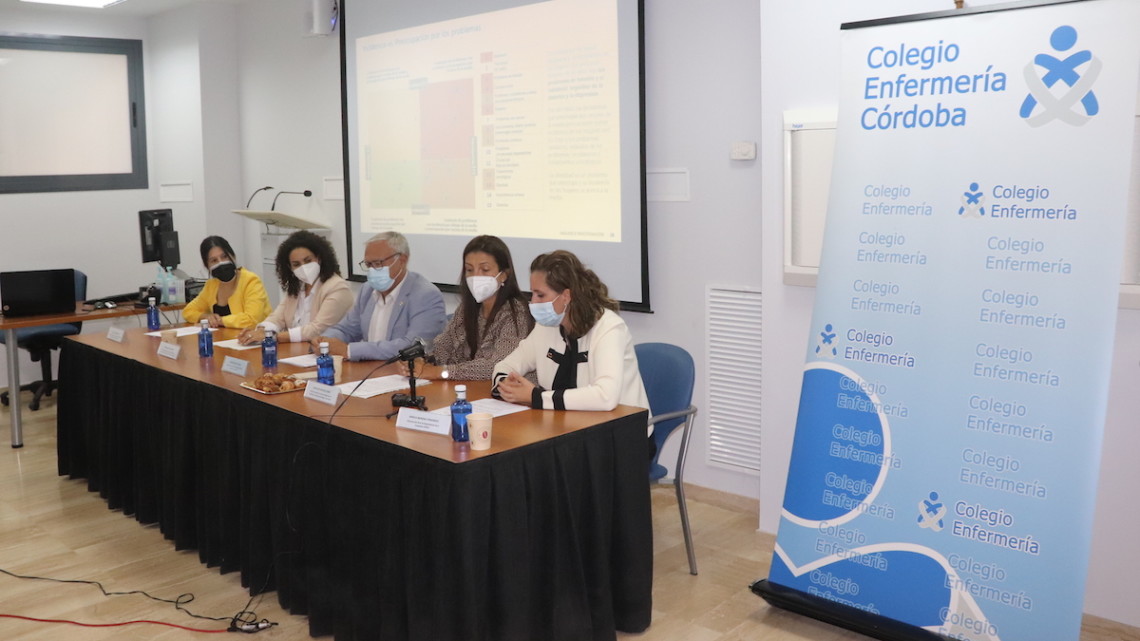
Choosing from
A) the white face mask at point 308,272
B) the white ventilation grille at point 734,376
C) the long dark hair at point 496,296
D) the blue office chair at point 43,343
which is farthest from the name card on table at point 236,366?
the blue office chair at point 43,343

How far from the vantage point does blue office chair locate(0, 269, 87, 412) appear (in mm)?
6332

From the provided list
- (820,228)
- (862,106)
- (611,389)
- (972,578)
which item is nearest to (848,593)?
(972,578)

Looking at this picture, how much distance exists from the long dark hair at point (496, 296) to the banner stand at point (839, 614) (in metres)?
1.38

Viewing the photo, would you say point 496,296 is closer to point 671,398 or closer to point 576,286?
point 576,286

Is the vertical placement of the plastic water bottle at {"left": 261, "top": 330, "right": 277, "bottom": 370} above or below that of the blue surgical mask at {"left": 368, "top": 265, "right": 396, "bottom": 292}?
below

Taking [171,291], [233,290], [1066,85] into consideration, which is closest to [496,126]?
[233,290]

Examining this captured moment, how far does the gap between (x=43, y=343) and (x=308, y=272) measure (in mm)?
2618

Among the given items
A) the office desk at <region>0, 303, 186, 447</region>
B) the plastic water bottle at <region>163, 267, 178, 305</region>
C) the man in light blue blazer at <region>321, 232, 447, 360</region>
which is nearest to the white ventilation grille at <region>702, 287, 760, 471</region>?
the man in light blue blazer at <region>321, 232, 447, 360</region>

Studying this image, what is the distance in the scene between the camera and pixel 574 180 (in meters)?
4.87

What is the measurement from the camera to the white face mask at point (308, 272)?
4895 mm

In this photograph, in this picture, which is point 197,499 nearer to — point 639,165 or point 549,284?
point 549,284

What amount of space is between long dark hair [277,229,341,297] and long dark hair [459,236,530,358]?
1271 mm

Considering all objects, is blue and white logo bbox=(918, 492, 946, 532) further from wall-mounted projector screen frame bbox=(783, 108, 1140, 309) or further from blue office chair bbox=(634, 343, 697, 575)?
wall-mounted projector screen frame bbox=(783, 108, 1140, 309)

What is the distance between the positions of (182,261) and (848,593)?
614cm
